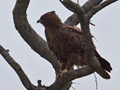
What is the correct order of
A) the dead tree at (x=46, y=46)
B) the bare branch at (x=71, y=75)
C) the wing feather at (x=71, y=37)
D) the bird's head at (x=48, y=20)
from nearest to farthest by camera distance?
the dead tree at (x=46, y=46) → the bare branch at (x=71, y=75) → the wing feather at (x=71, y=37) → the bird's head at (x=48, y=20)

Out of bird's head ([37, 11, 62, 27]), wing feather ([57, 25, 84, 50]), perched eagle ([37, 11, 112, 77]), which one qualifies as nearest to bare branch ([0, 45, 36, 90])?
perched eagle ([37, 11, 112, 77])

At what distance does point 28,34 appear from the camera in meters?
7.82

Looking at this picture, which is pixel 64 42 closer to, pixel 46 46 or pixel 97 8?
pixel 46 46

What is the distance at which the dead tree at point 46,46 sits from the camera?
559 centimetres

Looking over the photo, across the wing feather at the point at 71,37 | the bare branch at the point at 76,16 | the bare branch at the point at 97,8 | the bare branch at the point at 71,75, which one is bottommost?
the bare branch at the point at 71,75

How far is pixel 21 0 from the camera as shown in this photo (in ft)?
23.4

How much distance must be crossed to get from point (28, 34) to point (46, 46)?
0.60 m

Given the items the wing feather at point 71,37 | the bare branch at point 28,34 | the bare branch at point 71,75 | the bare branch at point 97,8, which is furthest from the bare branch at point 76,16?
the bare branch at point 97,8

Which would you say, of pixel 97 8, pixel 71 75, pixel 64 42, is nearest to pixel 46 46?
pixel 64 42

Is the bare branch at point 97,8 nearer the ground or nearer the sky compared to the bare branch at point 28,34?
nearer the ground

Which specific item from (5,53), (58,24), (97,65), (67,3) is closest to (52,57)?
(58,24)

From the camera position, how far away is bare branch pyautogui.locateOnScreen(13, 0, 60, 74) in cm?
728

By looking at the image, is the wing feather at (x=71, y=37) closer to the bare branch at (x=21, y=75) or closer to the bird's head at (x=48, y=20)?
the bird's head at (x=48, y=20)

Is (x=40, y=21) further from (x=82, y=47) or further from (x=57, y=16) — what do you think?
(x=82, y=47)
